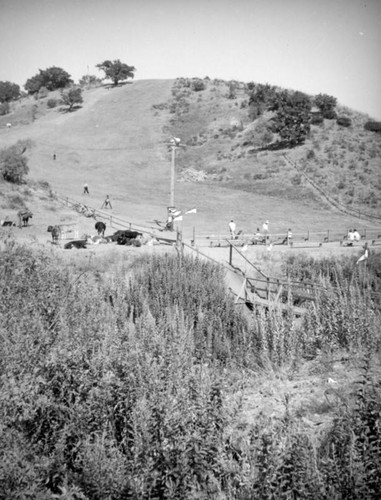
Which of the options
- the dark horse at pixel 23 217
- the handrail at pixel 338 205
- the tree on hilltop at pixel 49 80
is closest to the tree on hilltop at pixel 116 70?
the tree on hilltop at pixel 49 80

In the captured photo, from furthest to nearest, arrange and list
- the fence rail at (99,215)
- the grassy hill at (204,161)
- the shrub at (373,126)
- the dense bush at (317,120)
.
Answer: the dense bush at (317,120) < the shrub at (373,126) < the grassy hill at (204,161) < the fence rail at (99,215)

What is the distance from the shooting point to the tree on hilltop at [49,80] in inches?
4336

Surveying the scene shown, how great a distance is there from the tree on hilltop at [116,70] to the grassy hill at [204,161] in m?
16.3

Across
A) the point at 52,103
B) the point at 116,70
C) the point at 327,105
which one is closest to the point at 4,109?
the point at 52,103

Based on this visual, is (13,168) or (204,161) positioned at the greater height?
(204,161)

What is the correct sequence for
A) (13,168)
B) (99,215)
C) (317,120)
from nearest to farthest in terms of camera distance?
(99,215) < (13,168) < (317,120)

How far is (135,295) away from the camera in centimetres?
1200

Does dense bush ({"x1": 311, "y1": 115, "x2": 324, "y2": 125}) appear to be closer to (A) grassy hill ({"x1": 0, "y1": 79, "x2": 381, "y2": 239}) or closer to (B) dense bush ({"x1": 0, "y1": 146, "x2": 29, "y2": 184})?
(A) grassy hill ({"x1": 0, "y1": 79, "x2": 381, "y2": 239})

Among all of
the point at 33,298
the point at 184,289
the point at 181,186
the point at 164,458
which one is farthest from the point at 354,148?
the point at 164,458

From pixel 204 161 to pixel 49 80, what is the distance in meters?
71.6

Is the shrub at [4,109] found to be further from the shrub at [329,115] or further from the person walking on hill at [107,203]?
the person walking on hill at [107,203]

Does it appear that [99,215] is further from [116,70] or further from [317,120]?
[116,70]

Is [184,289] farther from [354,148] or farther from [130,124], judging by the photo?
[130,124]

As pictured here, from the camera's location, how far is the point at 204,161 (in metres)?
57.8
